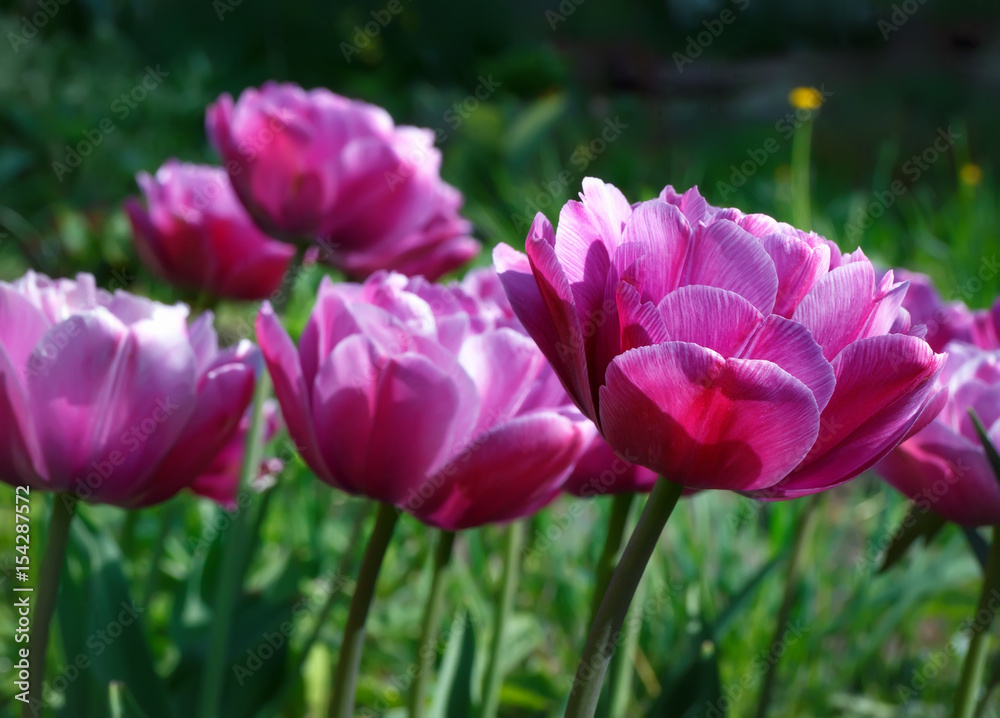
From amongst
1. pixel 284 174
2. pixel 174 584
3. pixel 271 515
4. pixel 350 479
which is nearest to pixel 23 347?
pixel 350 479

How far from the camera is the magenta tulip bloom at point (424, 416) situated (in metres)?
0.51

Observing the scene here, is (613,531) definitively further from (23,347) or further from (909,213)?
(909,213)

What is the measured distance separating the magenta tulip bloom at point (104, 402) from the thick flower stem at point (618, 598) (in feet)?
0.87

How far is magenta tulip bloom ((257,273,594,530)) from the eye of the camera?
0.51m

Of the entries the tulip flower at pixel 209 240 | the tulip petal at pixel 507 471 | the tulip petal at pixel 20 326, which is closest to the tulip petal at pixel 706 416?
the tulip petal at pixel 507 471

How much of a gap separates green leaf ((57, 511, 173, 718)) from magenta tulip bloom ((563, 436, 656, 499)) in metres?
0.35

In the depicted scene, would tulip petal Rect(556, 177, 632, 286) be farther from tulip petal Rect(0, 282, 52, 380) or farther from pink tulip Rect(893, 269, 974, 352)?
pink tulip Rect(893, 269, 974, 352)

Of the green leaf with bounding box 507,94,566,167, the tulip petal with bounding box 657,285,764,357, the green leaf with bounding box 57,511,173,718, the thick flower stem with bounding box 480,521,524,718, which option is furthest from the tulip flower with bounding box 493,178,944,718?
the green leaf with bounding box 507,94,566,167

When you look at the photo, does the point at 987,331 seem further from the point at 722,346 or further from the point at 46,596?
the point at 46,596

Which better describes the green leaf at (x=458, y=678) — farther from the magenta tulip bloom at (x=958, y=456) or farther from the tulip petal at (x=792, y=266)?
the tulip petal at (x=792, y=266)

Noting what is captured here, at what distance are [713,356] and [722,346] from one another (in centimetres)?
3

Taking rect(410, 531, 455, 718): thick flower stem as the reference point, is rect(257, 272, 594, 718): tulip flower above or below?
above

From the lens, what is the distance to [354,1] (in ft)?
20.4

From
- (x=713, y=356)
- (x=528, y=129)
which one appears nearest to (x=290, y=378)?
(x=713, y=356)
